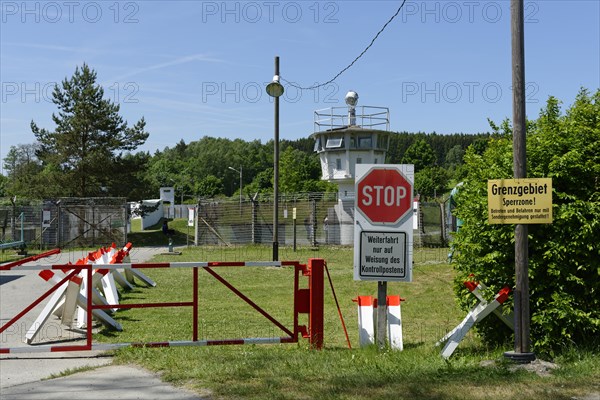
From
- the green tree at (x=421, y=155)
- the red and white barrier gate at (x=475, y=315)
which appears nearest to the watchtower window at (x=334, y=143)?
the red and white barrier gate at (x=475, y=315)

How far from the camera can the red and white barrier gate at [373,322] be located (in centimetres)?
871

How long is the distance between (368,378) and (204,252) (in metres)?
28.8

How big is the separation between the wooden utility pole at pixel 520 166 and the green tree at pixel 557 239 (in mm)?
393

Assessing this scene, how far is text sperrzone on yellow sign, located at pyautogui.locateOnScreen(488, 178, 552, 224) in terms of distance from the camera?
7723 mm

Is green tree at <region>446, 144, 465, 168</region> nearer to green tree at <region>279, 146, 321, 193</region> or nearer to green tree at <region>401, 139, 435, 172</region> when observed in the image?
green tree at <region>401, 139, 435, 172</region>

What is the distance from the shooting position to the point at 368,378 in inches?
271

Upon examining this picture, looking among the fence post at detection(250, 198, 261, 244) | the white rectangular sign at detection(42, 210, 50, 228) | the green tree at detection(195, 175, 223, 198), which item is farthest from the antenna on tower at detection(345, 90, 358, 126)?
the green tree at detection(195, 175, 223, 198)

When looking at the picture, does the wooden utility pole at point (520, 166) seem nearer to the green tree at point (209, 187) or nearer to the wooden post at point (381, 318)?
the wooden post at point (381, 318)

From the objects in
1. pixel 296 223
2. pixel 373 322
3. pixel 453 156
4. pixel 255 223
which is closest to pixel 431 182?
pixel 296 223

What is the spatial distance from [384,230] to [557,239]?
206cm

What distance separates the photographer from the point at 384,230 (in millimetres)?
8570

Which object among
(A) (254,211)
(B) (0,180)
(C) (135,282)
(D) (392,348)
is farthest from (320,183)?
(D) (392,348)

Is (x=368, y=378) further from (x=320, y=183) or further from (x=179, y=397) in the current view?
(x=320, y=183)

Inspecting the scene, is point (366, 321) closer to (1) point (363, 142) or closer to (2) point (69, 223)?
(2) point (69, 223)
